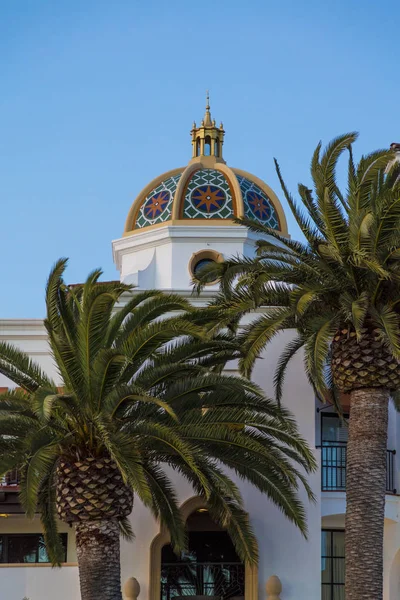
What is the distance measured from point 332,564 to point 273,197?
46.0ft

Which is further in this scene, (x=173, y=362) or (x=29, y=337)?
(x=29, y=337)

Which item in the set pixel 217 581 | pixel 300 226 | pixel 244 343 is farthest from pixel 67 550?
pixel 300 226

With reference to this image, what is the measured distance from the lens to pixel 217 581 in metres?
32.6

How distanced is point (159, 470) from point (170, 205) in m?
14.4

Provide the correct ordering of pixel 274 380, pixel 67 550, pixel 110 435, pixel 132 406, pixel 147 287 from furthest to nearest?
pixel 147 287, pixel 67 550, pixel 274 380, pixel 132 406, pixel 110 435

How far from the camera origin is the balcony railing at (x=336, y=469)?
112ft

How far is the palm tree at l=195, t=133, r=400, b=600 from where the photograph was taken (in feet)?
85.4

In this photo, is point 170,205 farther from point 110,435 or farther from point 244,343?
point 110,435

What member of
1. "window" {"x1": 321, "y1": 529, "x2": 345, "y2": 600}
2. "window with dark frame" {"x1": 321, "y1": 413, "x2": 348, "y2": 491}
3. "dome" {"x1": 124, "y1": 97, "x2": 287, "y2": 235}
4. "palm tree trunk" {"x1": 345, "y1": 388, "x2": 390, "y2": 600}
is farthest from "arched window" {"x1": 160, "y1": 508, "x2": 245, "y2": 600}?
"dome" {"x1": 124, "y1": 97, "x2": 287, "y2": 235}

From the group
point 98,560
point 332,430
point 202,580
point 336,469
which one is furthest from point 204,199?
point 98,560

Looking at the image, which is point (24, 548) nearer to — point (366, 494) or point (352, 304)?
point (366, 494)

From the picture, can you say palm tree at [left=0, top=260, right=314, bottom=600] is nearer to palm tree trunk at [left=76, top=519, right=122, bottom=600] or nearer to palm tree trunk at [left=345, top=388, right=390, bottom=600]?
palm tree trunk at [left=76, top=519, right=122, bottom=600]

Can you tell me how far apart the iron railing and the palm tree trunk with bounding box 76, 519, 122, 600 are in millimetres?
5959

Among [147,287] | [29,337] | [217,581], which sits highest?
[147,287]
